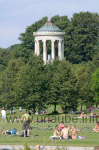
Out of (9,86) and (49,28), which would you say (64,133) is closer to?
(9,86)

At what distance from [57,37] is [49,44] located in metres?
11.7

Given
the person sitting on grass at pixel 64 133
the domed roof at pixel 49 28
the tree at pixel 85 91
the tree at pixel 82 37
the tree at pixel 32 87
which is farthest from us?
the tree at pixel 82 37

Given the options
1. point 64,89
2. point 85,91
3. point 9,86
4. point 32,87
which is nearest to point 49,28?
point 9,86

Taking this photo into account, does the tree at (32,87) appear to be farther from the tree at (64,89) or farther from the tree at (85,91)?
the tree at (85,91)

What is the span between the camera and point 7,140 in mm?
54781

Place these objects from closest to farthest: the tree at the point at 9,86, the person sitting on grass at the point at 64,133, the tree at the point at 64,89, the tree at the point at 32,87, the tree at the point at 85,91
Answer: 1. the person sitting on grass at the point at 64,133
2. the tree at the point at 32,87
3. the tree at the point at 64,89
4. the tree at the point at 85,91
5. the tree at the point at 9,86

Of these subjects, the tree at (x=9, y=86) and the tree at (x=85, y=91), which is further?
the tree at (x=9, y=86)

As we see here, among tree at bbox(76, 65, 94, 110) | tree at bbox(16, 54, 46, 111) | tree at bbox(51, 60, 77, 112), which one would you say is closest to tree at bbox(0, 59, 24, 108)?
tree at bbox(16, 54, 46, 111)

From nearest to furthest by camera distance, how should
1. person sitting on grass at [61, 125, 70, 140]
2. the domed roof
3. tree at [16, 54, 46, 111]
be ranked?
person sitting on grass at [61, 125, 70, 140] → tree at [16, 54, 46, 111] → the domed roof

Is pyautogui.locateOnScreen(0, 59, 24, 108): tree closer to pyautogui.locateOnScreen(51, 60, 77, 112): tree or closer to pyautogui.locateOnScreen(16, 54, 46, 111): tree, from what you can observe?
pyautogui.locateOnScreen(16, 54, 46, 111): tree

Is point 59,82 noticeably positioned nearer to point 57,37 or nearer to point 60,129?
point 60,129

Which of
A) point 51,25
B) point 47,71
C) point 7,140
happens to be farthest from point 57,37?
point 7,140

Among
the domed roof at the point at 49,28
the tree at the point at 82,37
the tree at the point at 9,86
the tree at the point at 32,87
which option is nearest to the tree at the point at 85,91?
the tree at the point at 32,87

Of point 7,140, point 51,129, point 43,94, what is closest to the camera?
point 7,140
